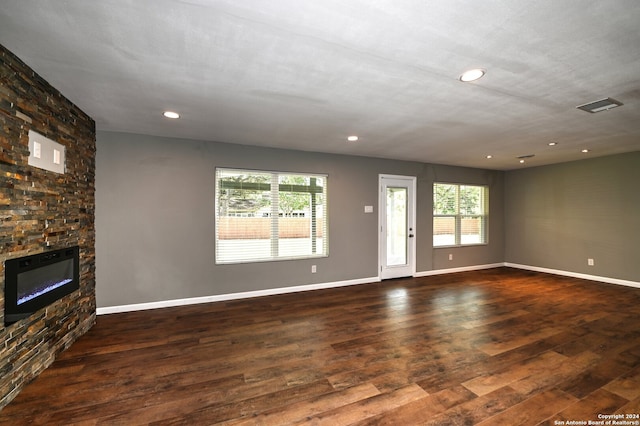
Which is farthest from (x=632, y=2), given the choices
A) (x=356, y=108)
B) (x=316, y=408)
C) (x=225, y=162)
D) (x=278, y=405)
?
(x=225, y=162)

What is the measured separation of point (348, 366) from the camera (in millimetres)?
2480

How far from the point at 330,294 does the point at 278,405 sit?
2.80 metres

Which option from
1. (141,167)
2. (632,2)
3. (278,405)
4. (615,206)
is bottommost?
(278,405)

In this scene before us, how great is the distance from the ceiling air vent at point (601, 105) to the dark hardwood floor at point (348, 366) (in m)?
2.42

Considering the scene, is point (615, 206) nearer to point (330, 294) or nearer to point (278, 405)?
point (330, 294)

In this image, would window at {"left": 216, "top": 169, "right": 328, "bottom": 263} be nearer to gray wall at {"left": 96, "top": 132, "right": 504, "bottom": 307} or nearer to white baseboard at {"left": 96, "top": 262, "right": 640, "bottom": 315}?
gray wall at {"left": 96, "top": 132, "right": 504, "bottom": 307}

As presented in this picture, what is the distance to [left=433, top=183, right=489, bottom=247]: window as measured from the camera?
21.2 feet

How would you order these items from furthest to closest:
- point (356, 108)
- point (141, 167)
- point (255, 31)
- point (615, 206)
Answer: point (615, 206) < point (141, 167) < point (356, 108) < point (255, 31)

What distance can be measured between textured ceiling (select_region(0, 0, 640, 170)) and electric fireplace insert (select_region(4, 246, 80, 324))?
1.51 meters

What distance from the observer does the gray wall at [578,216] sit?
525cm

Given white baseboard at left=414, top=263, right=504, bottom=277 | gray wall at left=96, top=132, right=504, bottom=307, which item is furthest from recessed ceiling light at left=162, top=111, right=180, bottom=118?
white baseboard at left=414, top=263, right=504, bottom=277

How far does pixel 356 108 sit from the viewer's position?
300 centimetres

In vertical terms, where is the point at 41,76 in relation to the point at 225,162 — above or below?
above

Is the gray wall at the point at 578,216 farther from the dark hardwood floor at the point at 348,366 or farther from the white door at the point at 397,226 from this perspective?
the white door at the point at 397,226
